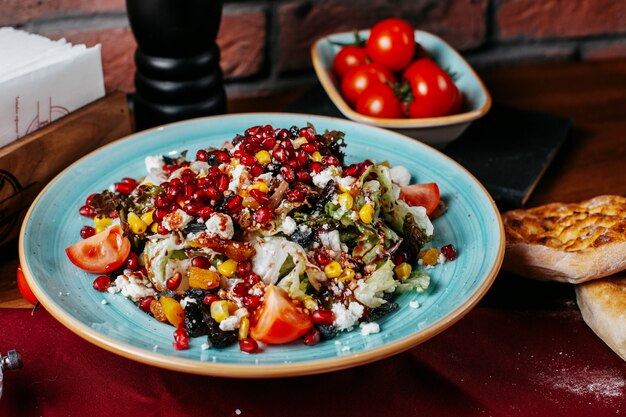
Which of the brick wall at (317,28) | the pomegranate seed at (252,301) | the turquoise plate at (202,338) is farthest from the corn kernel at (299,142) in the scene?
the brick wall at (317,28)

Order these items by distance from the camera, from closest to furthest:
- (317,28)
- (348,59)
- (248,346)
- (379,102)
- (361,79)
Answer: (248,346) < (379,102) < (361,79) < (348,59) < (317,28)

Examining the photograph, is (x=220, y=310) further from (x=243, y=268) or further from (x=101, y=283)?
(x=101, y=283)

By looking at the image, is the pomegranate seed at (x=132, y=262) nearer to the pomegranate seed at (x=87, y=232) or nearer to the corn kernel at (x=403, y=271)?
the pomegranate seed at (x=87, y=232)

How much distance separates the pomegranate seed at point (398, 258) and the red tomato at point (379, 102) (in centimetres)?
84

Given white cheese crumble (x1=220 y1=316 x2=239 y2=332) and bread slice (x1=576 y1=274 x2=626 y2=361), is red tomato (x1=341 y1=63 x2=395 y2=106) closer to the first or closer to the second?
bread slice (x1=576 y1=274 x2=626 y2=361)

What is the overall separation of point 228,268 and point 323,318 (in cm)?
27

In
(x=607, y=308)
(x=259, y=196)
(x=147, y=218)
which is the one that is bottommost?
(x=607, y=308)

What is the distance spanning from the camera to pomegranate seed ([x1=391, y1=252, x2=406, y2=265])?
1883 millimetres

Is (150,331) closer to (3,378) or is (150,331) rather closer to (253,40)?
(3,378)

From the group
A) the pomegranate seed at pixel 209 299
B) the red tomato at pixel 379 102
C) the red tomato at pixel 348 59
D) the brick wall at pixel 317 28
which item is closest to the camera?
the pomegranate seed at pixel 209 299

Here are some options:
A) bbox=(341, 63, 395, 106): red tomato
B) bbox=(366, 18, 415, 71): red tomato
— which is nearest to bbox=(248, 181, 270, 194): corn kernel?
bbox=(341, 63, 395, 106): red tomato

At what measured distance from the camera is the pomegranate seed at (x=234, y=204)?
5.95ft

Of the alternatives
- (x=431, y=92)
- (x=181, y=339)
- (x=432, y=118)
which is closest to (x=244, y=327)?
(x=181, y=339)

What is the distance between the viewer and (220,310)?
66.4 inches
